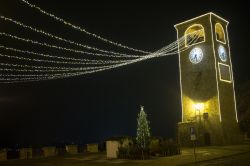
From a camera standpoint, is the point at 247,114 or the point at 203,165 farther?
the point at 247,114

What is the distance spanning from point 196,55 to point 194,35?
3.30 m

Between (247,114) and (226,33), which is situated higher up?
(226,33)

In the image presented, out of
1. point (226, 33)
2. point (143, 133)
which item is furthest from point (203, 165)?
point (226, 33)

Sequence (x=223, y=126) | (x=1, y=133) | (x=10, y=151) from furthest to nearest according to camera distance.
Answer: (x=1, y=133)
(x=223, y=126)
(x=10, y=151)

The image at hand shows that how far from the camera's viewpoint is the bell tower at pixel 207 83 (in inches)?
1586

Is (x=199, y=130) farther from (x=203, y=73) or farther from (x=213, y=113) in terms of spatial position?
(x=203, y=73)

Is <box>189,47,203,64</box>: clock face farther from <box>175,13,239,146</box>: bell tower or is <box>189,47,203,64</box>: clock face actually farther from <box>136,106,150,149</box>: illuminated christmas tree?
<box>136,106,150,149</box>: illuminated christmas tree

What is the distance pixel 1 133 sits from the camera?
79.2 metres

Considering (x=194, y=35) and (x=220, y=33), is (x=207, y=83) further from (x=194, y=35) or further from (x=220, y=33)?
(x=220, y=33)

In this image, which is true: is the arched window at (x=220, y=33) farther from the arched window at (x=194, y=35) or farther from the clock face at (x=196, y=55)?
the clock face at (x=196, y=55)

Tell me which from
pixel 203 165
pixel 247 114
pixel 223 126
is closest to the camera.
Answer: pixel 203 165

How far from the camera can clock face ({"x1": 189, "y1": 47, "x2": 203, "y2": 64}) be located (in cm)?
4262

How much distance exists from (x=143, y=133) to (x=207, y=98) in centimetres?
1592

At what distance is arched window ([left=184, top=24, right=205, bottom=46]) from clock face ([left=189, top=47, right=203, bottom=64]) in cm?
127
